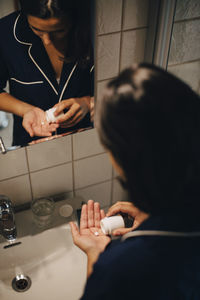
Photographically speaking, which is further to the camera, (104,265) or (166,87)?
(104,265)

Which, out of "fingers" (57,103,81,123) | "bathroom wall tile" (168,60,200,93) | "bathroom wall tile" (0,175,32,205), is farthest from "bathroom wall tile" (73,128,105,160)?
"bathroom wall tile" (168,60,200,93)

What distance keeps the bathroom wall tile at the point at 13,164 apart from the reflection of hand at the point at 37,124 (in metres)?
0.10

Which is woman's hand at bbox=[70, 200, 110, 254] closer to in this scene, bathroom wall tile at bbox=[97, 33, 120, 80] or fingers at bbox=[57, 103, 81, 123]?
fingers at bbox=[57, 103, 81, 123]

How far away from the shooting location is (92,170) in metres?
1.29

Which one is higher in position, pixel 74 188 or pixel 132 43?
pixel 132 43

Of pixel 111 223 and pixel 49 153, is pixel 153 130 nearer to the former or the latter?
pixel 111 223

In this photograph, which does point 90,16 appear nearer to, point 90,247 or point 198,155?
point 198,155

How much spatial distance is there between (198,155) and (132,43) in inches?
22.0

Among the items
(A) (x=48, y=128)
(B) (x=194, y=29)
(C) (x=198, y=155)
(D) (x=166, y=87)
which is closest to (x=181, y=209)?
(C) (x=198, y=155)

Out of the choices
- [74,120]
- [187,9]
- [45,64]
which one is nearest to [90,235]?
[74,120]

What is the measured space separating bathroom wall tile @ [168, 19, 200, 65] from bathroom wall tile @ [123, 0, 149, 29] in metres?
0.12

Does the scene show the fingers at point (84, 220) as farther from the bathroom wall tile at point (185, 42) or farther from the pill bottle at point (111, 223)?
the bathroom wall tile at point (185, 42)

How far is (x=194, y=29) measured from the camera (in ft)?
3.34

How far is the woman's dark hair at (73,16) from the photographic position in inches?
30.9
